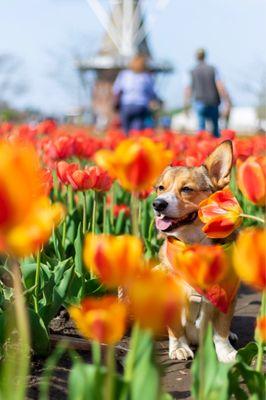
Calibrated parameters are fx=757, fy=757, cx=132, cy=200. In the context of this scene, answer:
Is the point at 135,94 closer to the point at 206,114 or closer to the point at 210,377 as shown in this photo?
the point at 206,114

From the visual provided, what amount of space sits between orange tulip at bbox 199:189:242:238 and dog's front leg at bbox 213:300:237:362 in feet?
3.28

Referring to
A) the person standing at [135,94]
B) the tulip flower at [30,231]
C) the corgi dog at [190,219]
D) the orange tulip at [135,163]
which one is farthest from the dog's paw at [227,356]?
the person standing at [135,94]

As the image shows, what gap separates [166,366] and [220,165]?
897 mm

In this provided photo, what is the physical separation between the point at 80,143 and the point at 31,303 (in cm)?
199

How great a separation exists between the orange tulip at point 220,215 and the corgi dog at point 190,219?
82 cm

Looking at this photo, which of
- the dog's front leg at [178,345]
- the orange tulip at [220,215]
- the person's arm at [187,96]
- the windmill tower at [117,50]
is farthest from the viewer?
the windmill tower at [117,50]

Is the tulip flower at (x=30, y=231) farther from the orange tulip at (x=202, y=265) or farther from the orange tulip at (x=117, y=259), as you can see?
the orange tulip at (x=202, y=265)

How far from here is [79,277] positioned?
3107 millimetres

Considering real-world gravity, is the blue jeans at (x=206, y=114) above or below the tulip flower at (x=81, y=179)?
below

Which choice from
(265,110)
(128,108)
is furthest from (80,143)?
(265,110)

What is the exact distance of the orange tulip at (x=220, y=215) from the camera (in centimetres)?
206

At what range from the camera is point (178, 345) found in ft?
→ 10.2

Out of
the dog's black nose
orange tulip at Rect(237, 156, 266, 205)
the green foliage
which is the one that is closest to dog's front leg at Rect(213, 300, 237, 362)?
the dog's black nose

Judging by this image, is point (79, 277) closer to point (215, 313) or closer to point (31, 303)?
point (31, 303)
